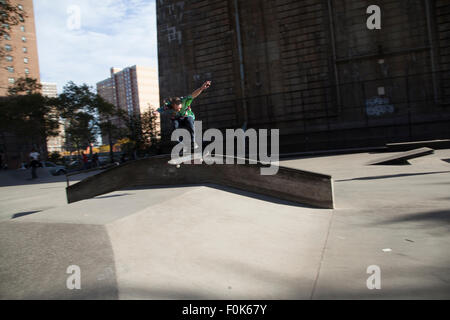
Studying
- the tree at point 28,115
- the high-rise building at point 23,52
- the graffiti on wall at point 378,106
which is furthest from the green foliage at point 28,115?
the graffiti on wall at point 378,106

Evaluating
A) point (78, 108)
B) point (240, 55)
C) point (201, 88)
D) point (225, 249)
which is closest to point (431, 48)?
point (240, 55)

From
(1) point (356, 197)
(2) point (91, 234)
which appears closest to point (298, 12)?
(1) point (356, 197)

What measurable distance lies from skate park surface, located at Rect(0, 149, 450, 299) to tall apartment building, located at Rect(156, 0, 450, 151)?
46.3ft

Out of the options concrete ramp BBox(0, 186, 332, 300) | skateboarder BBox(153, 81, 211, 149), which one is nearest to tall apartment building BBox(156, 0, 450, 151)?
skateboarder BBox(153, 81, 211, 149)

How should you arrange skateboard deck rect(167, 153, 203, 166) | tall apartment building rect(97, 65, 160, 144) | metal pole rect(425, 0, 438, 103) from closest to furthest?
skateboard deck rect(167, 153, 203, 166) → metal pole rect(425, 0, 438, 103) → tall apartment building rect(97, 65, 160, 144)

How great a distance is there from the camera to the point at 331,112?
19.1 metres

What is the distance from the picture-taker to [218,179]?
21.6 feet

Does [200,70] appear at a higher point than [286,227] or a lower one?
higher

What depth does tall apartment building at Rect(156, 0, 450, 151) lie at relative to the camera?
17.2 meters

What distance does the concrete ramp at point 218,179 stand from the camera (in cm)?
571

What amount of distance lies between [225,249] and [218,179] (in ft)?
11.0

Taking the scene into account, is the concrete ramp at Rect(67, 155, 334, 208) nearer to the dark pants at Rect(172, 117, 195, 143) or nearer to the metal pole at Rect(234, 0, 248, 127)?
the dark pants at Rect(172, 117, 195, 143)
